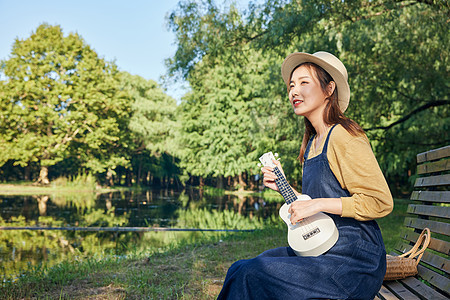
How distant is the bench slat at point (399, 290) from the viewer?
2.36 meters

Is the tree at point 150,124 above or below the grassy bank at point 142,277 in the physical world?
above

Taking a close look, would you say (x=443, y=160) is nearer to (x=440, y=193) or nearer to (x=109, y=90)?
(x=440, y=193)

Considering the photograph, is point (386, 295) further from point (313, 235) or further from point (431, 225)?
point (313, 235)

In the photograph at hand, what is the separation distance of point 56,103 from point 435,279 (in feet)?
94.3

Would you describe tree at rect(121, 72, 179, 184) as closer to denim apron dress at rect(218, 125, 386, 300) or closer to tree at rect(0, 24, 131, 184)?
tree at rect(0, 24, 131, 184)

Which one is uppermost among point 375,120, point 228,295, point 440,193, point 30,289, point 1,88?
point 1,88

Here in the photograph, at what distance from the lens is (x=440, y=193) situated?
263cm

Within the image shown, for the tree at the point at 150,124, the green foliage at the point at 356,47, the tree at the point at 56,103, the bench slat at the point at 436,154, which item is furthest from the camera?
the tree at the point at 150,124

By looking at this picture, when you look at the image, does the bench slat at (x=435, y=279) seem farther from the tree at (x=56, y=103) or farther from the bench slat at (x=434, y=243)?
the tree at (x=56, y=103)

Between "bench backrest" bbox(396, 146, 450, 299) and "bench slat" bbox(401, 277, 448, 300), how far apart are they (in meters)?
0.05

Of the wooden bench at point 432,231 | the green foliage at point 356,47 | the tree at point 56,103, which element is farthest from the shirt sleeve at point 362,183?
the tree at point 56,103

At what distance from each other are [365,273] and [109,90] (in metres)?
31.6

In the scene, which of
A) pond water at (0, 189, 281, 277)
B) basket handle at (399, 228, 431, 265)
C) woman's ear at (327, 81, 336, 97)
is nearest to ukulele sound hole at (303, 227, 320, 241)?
woman's ear at (327, 81, 336, 97)

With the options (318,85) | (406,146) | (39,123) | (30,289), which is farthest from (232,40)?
(39,123)
